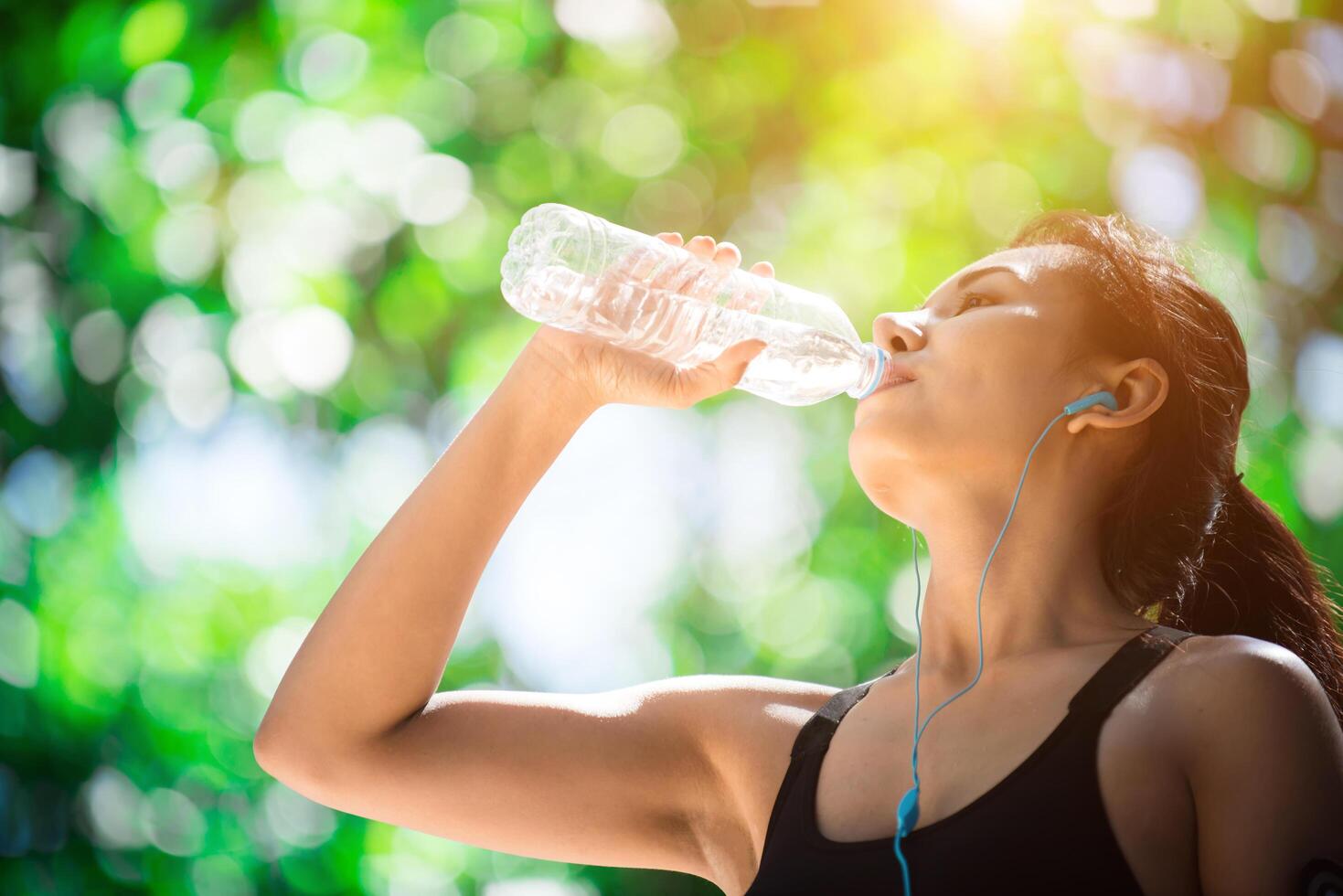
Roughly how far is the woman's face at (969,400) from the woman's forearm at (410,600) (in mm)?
492

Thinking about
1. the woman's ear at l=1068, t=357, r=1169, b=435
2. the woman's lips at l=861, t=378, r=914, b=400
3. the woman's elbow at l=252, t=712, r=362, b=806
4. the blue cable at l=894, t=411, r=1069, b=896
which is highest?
the woman's lips at l=861, t=378, r=914, b=400

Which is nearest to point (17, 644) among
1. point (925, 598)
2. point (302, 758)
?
point (302, 758)

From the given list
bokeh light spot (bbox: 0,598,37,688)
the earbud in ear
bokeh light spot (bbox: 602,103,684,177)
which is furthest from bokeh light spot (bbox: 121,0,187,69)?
the earbud in ear

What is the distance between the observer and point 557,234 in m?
1.74

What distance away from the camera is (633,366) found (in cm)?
171

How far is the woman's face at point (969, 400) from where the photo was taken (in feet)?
5.03

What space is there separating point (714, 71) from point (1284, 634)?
3.13m

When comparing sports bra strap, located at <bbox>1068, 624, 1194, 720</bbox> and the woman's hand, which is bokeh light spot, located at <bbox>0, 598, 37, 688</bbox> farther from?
sports bra strap, located at <bbox>1068, 624, 1194, 720</bbox>

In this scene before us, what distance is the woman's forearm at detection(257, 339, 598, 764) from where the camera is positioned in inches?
63.9

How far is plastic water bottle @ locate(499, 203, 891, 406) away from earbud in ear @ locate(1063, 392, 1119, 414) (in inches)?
10.3

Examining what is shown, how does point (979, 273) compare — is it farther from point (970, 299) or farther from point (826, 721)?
point (826, 721)

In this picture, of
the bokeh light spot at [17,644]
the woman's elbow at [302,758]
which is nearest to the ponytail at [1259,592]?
the woman's elbow at [302,758]

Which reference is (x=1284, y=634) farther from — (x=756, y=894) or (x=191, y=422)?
(x=191, y=422)

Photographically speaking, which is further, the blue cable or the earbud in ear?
the earbud in ear
